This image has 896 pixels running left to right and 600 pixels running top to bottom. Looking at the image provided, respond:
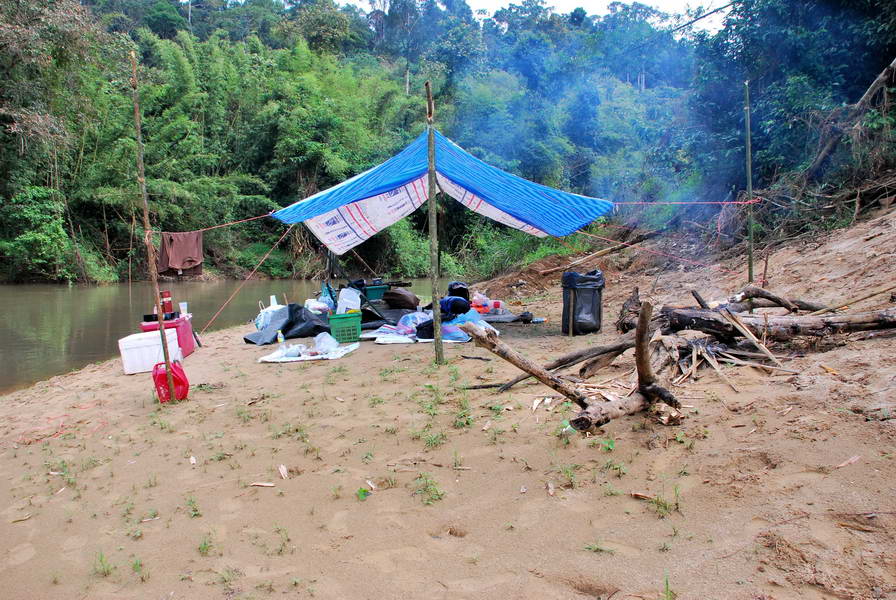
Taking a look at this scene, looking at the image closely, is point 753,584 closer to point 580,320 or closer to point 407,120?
point 580,320

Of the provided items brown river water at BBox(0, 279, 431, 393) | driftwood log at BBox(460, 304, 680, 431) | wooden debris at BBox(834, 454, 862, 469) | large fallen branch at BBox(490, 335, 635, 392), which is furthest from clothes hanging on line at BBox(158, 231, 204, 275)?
wooden debris at BBox(834, 454, 862, 469)

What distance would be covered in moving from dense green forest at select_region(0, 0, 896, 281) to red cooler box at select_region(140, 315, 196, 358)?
799cm

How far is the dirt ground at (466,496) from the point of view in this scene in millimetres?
1963

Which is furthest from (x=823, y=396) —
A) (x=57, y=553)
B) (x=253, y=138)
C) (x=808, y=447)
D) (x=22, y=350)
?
(x=253, y=138)

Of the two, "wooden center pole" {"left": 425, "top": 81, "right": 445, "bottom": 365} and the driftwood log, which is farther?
"wooden center pole" {"left": 425, "top": 81, "right": 445, "bottom": 365}

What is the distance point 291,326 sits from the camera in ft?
23.6

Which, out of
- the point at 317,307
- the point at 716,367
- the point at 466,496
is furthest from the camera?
the point at 317,307

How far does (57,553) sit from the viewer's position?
2.43 metres

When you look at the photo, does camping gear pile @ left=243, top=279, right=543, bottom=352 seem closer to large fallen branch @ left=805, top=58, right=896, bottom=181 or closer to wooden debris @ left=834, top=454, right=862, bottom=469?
wooden debris @ left=834, top=454, right=862, bottom=469

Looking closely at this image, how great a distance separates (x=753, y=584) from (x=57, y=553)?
2.66 m

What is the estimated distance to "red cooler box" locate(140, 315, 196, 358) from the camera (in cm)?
597

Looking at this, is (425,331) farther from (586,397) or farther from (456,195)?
(586,397)

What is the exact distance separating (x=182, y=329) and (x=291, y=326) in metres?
1.28

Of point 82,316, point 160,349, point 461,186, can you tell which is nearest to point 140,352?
point 160,349
